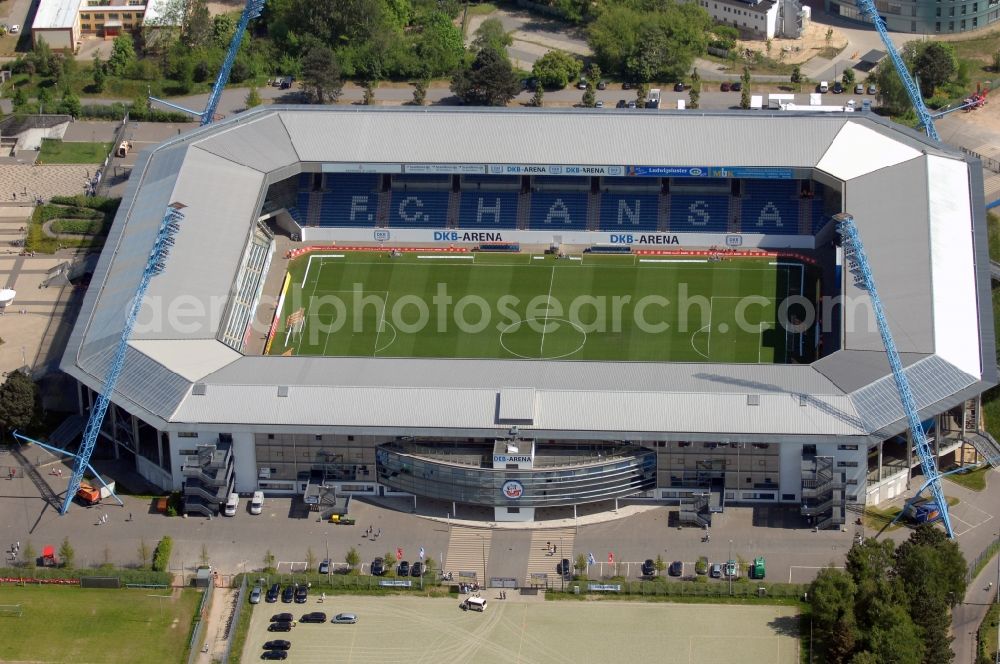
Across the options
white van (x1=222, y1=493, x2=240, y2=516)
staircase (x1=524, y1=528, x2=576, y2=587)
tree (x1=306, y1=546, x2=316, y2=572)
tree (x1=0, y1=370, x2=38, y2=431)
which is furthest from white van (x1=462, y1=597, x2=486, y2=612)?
tree (x1=0, y1=370, x2=38, y2=431)

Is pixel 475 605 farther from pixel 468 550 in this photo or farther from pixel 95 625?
pixel 95 625

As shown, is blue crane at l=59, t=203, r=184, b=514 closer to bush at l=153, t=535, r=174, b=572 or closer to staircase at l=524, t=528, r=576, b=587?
bush at l=153, t=535, r=174, b=572

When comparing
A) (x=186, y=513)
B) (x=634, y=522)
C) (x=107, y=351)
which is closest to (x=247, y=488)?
(x=186, y=513)

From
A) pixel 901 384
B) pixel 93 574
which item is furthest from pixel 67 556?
pixel 901 384

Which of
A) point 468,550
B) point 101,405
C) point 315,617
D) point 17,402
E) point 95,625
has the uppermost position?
point 17,402

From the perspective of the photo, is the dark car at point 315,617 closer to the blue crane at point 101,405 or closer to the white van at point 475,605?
the white van at point 475,605

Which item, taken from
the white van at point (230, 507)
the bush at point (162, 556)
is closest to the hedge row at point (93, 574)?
the bush at point (162, 556)

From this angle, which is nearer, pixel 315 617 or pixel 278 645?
pixel 278 645

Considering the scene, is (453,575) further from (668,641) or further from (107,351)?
(107,351)
